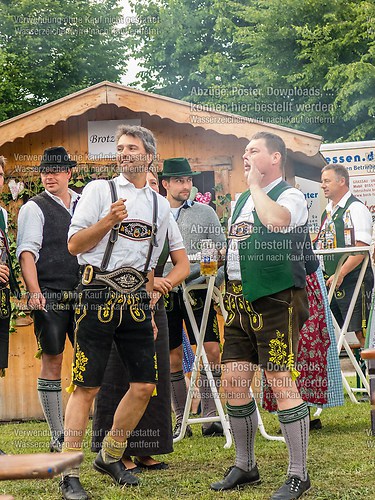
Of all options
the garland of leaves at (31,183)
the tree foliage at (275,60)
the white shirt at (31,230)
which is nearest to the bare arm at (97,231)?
the white shirt at (31,230)

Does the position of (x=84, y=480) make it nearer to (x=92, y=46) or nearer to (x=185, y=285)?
(x=185, y=285)

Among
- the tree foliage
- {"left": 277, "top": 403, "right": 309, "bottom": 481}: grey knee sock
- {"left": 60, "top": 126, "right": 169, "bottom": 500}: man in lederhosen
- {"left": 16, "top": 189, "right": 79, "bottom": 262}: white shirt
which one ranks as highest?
the tree foliage

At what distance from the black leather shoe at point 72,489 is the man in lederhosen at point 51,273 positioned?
1.64 meters

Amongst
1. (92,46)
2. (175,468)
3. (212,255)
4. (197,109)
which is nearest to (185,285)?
(212,255)

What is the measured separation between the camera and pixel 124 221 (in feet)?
15.5

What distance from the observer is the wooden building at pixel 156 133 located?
9.82 m

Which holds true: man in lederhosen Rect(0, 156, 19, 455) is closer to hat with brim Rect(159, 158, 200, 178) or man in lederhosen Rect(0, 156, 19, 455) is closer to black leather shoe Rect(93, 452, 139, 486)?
black leather shoe Rect(93, 452, 139, 486)

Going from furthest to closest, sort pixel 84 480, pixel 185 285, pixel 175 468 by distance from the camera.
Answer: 1. pixel 185 285
2. pixel 175 468
3. pixel 84 480

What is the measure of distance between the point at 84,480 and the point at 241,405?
103 centimetres

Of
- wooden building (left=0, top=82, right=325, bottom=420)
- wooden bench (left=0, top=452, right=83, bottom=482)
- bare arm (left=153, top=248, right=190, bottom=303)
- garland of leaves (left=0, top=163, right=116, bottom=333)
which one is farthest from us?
garland of leaves (left=0, top=163, right=116, bottom=333)

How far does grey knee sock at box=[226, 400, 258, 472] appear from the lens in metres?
4.81

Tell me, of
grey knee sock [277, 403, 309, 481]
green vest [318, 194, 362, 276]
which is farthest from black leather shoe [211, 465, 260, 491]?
green vest [318, 194, 362, 276]

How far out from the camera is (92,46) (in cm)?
3111

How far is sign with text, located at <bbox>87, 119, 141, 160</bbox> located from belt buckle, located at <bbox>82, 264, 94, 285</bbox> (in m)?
5.95
